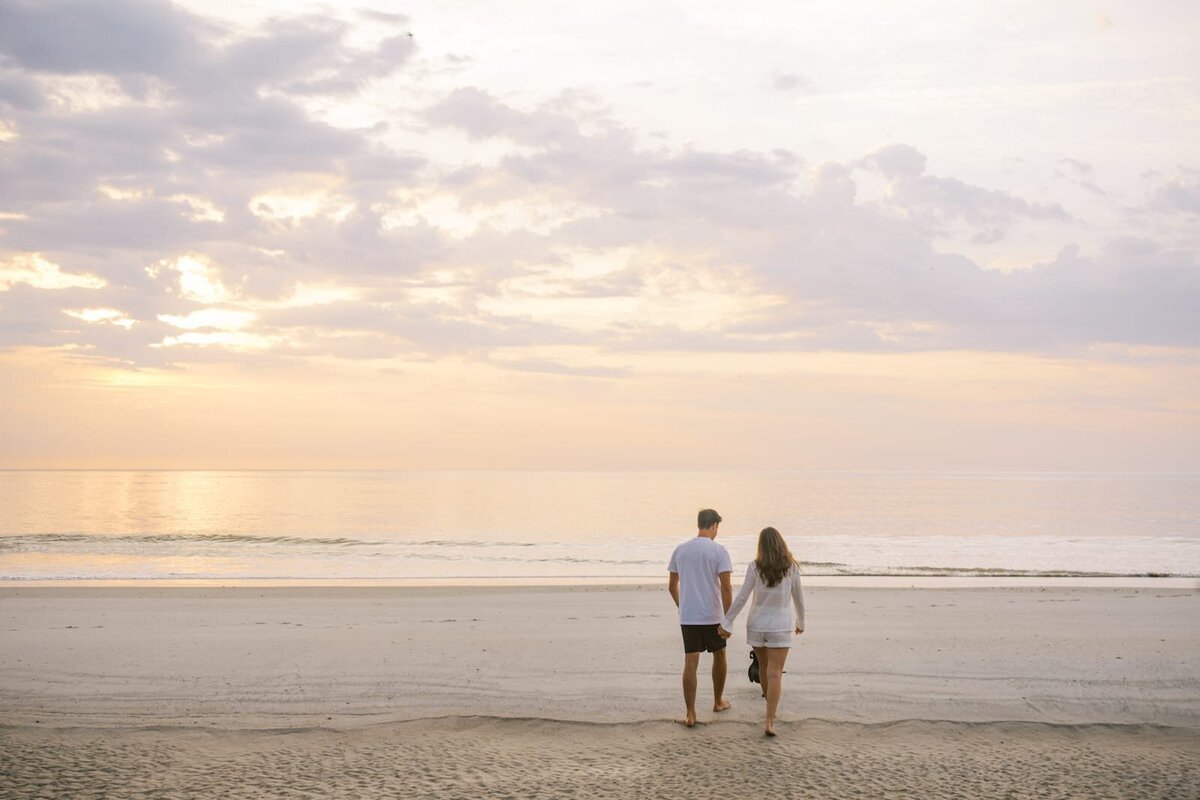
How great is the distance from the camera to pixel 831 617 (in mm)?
15367

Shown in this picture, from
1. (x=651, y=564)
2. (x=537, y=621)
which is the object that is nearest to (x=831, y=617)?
(x=537, y=621)

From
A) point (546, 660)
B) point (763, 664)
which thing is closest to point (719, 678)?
point (763, 664)

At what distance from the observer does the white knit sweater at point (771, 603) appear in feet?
27.9

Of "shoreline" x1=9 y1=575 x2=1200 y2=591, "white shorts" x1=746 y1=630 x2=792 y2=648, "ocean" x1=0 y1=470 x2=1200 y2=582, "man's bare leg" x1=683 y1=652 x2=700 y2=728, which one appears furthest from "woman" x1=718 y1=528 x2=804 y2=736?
"ocean" x1=0 y1=470 x2=1200 y2=582

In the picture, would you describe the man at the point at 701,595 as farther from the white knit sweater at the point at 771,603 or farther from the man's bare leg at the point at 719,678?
the man's bare leg at the point at 719,678

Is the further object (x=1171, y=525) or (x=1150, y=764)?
(x=1171, y=525)

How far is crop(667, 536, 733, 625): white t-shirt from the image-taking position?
855 cm

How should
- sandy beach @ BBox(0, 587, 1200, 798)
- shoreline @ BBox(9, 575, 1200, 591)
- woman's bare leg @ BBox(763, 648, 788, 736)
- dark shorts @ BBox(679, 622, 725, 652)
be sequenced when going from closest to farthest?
sandy beach @ BBox(0, 587, 1200, 798) → woman's bare leg @ BBox(763, 648, 788, 736) → dark shorts @ BBox(679, 622, 725, 652) → shoreline @ BBox(9, 575, 1200, 591)

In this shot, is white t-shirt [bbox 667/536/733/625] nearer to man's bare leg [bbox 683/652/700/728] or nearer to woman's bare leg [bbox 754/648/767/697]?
man's bare leg [bbox 683/652/700/728]

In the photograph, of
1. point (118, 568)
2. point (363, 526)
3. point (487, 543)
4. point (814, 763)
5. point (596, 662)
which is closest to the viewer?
point (814, 763)

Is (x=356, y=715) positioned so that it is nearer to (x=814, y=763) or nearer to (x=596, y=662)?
(x=596, y=662)

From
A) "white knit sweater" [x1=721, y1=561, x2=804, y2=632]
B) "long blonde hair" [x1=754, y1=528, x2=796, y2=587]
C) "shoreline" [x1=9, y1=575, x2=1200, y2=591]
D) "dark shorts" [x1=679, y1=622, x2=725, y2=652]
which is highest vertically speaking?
"long blonde hair" [x1=754, y1=528, x2=796, y2=587]

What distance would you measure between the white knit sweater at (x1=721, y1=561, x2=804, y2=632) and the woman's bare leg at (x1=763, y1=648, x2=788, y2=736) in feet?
0.74

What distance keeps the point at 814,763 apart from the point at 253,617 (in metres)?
11.0
